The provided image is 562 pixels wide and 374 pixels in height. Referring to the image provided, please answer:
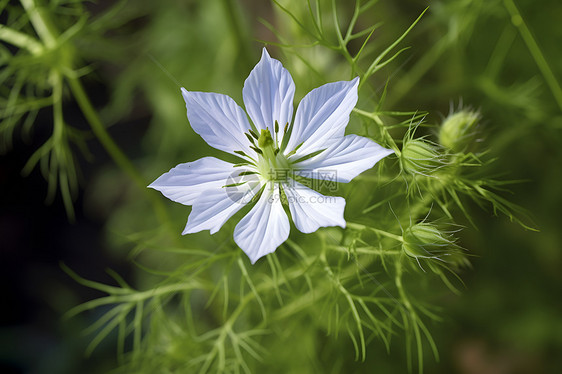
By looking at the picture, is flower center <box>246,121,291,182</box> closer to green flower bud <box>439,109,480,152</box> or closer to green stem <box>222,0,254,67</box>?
green flower bud <box>439,109,480,152</box>

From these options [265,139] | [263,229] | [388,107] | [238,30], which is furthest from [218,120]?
[388,107]

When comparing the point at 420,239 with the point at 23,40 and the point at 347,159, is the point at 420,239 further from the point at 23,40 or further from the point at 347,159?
Answer: the point at 23,40

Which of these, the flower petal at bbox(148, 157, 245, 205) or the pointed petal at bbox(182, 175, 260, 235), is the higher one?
the flower petal at bbox(148, 157, 245, 205)

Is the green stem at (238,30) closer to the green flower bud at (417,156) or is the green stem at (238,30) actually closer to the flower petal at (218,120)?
the flower petal at (218,120)

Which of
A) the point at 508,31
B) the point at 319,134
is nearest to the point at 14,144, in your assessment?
the point at 319,134

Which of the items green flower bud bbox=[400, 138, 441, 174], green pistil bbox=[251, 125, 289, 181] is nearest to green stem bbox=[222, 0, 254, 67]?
green pistil bbox=[251, 125, 289, 181]
